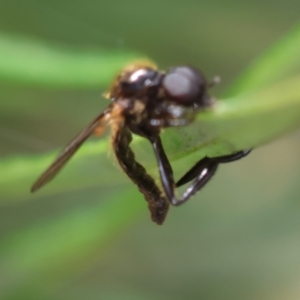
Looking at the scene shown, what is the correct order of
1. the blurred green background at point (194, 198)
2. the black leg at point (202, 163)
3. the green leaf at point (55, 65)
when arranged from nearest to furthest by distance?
1. the black leg at point (202, 163)
2. the green leaf at point (55, 65)
3. the blurred green background at point (194, 198)

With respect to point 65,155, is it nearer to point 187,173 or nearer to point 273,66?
point 187,173

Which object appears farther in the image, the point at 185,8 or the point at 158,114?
the point at 185,8

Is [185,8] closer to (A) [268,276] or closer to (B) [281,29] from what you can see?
(B) [281,29]

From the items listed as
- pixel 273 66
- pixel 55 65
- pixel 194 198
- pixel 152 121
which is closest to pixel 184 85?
pixel 152 121

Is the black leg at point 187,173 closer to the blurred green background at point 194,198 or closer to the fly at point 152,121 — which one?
the fly at point 152,121

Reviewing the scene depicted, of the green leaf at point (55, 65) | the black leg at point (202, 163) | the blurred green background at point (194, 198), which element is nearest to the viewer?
the black leg at point (202, 163)

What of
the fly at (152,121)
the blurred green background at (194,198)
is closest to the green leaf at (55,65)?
the blurred green background at (194,198)

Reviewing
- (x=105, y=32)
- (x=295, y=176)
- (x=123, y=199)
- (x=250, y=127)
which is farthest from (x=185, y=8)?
(x=250, y=127)
